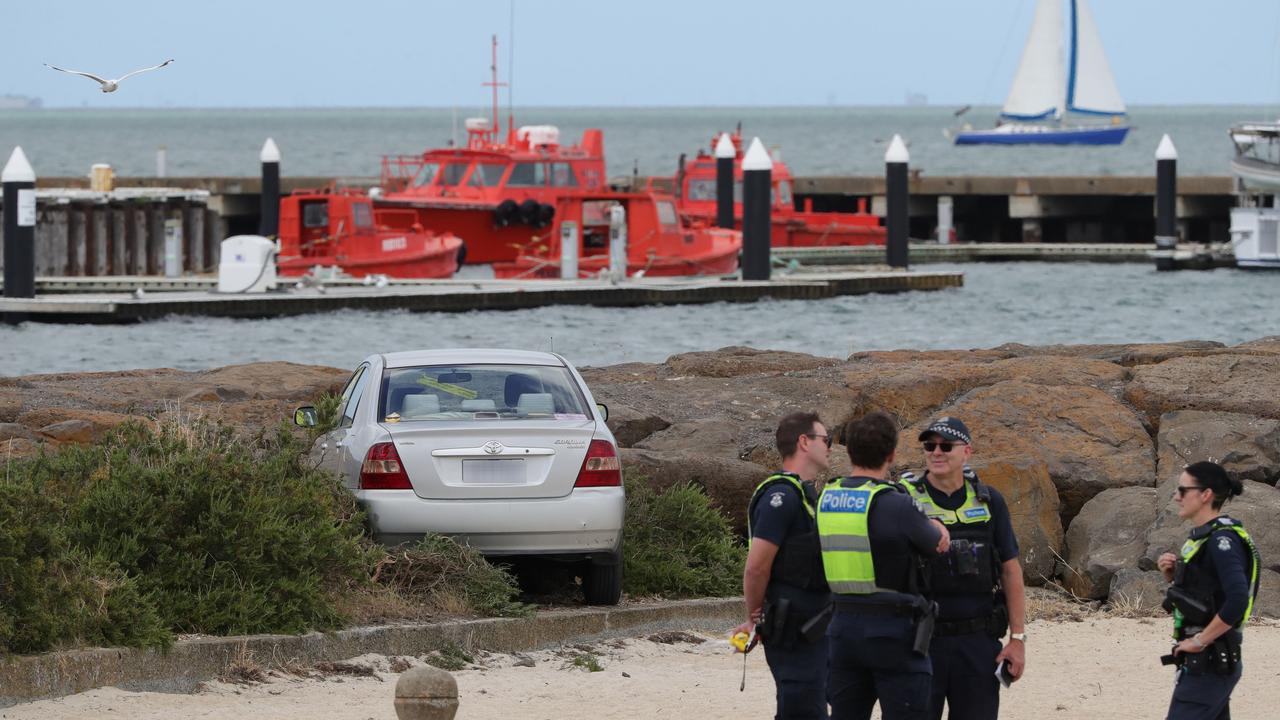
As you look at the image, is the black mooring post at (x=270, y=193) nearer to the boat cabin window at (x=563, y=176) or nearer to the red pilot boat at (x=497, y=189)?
the red pilot boat at (x=497, y=189)

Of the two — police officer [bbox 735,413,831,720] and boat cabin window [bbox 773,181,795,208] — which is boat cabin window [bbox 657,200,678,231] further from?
police officer [bbox 735,413,831,720]

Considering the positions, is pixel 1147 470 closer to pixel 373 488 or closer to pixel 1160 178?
pixel 373 488

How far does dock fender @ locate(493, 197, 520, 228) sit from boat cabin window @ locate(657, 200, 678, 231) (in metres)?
2.90

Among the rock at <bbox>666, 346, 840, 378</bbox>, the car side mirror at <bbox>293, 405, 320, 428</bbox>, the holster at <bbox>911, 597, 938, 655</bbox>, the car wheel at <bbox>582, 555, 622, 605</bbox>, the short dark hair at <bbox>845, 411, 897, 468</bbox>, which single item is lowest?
the car wheel at <bbox>582, 555, 622, 605</bbox>

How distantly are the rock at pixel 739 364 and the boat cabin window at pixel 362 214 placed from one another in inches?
739

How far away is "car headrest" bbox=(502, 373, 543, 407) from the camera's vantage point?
33.4 ft

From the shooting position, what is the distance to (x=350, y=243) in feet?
119

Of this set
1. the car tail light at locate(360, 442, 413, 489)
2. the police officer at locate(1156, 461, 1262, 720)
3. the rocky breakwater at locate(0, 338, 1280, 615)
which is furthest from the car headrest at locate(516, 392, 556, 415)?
the police officer at locate(1156, 461, 1262, 720)

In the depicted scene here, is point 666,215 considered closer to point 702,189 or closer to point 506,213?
point 506,213

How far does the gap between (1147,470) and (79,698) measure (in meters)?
8.13

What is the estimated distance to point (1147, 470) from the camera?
13547 mm

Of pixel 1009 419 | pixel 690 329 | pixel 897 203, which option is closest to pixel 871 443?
pixel 1009 419

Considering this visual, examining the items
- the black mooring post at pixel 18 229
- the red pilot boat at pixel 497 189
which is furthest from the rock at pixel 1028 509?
the red pilot boat at pixel 497 189

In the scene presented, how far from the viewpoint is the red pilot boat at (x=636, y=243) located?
120 feet
